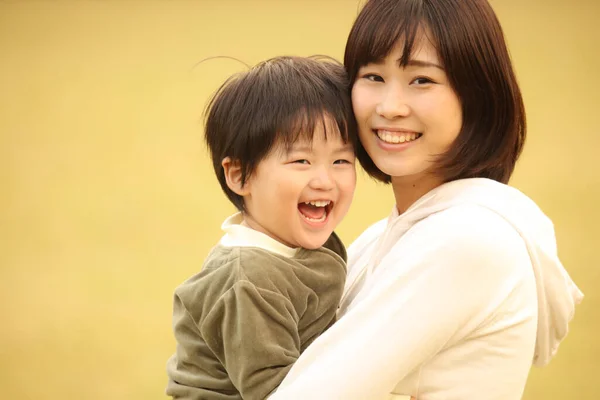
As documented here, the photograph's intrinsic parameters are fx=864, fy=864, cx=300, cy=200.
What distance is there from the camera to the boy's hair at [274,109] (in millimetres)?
1713

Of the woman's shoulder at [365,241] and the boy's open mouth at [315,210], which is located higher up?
the boy's open mouth at [315,210]

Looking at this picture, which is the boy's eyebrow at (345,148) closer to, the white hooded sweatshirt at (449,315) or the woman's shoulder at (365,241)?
the white hooded sweatshirt at (449,315)

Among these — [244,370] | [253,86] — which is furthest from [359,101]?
[244,370]

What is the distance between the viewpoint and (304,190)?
1.74 meters

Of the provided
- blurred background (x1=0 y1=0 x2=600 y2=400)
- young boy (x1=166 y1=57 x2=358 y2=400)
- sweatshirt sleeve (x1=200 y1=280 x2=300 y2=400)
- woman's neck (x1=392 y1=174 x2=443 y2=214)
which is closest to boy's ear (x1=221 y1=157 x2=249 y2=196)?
young boy (x1=166 y1=57 x2=358 y2=400)

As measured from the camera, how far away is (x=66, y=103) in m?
4.30

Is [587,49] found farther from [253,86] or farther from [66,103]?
[253,86]

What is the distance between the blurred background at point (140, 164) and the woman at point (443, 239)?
2.46 metres

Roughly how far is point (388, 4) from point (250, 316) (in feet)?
2.25

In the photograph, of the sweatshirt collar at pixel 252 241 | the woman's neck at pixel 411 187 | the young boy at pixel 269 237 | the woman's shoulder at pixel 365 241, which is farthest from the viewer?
the woman's shoulder at pixel 365 241

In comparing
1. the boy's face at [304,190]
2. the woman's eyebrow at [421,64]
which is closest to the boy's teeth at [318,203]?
the boy's face at [304,190]

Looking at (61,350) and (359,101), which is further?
(61,350)

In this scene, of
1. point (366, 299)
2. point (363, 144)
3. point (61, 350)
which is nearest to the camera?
point (366, 299)

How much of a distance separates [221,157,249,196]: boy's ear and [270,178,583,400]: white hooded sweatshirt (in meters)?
0.34
